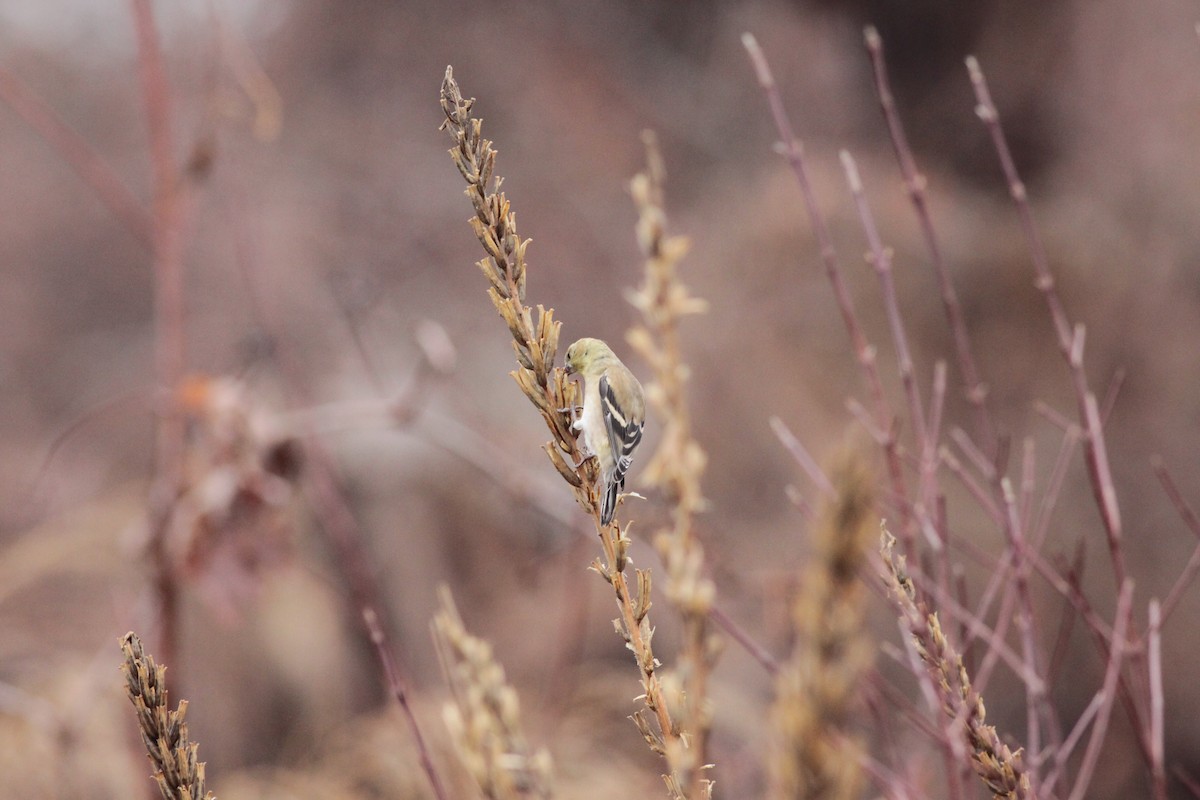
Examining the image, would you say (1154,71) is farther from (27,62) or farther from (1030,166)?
(27,62)

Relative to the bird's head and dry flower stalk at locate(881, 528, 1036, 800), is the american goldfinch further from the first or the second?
dry flower stalk at locate(881, 528, 1036, 800)

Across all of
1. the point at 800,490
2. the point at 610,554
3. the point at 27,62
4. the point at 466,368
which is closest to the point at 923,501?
the point at 610,554

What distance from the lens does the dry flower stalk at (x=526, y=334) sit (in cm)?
29

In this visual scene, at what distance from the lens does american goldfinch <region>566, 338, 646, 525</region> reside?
17.3 inches

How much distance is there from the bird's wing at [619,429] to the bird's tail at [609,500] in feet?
0.04

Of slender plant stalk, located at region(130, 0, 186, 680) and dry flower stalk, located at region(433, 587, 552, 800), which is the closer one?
dry flower stalk, located at region(433, 587, 552, 800)

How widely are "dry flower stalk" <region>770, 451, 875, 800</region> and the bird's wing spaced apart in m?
0.25

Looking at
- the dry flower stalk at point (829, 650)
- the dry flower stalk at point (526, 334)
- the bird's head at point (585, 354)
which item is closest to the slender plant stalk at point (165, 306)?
the bird's head at point (585, 354)

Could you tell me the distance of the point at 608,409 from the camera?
46cm

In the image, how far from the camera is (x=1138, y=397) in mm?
2248

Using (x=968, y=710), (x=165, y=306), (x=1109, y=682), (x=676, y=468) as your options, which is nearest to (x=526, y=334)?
(x=676, y=468)

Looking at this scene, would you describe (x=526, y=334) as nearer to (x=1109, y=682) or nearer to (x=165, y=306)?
(x=1109, y=682)

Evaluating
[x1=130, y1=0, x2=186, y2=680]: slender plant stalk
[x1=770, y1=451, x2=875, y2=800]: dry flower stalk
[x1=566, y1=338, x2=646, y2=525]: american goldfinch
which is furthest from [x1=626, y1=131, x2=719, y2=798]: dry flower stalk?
[x1=130, y1=0, x2=186, y2=680]: slender plant stalk

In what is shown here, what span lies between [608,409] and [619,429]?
2 centimetres
